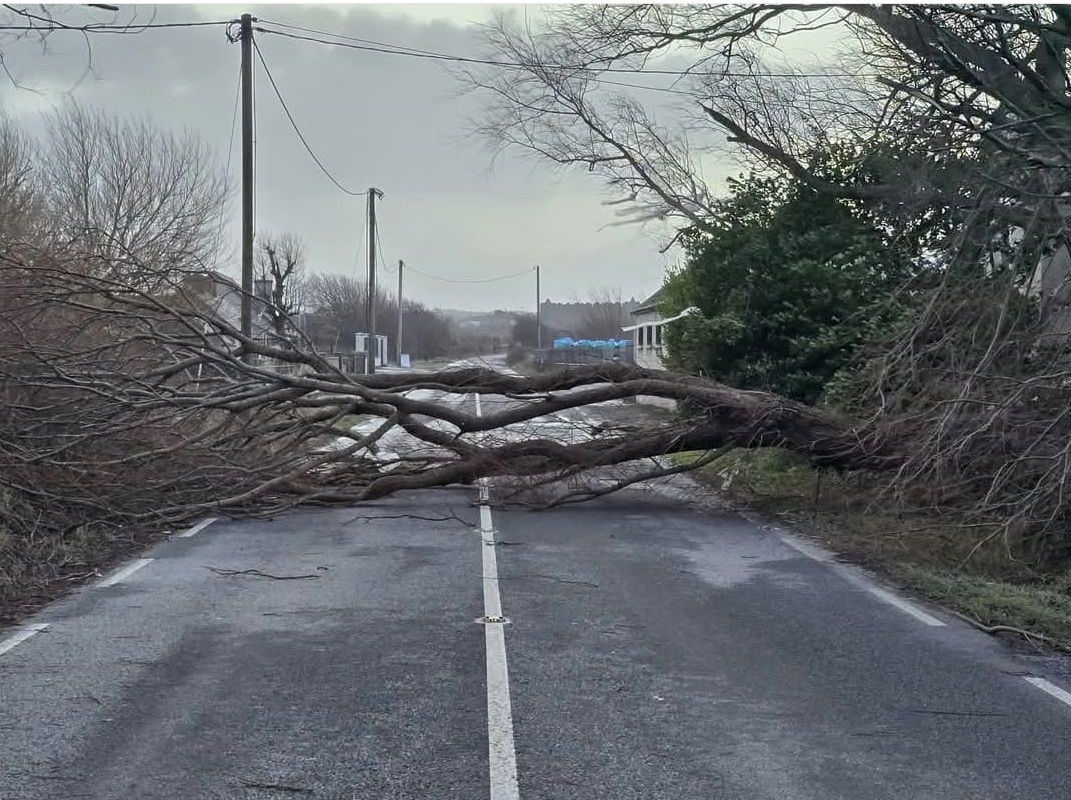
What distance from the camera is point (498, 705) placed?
20.8 feet

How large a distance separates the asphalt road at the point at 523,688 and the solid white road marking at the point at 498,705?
0.08 ft

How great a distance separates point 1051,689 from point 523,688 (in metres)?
3.03

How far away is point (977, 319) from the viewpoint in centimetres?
1341

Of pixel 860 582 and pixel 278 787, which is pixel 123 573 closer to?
pixel 278 787

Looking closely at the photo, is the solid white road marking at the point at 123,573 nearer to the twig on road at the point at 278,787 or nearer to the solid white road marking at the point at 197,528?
the solid white road marking at the point at 197,528

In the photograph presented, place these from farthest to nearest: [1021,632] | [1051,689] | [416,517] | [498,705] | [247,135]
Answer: [247,135] < [416,517] < [1021,632] < [1051,689] < [498,705]

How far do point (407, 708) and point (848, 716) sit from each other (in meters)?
2.30

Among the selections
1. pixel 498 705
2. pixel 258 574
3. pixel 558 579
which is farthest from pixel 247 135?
pixel 498 705

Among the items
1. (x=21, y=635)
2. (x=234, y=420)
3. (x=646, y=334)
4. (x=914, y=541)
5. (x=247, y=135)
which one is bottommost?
(x=21, y=635)

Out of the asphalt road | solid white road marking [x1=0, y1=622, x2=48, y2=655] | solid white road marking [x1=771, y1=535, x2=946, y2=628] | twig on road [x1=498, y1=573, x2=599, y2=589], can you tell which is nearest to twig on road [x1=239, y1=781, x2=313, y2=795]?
the asphalt road

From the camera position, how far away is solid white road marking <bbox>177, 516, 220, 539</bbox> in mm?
12477

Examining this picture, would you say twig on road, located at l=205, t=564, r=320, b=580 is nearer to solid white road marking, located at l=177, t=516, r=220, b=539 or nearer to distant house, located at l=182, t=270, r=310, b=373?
solid white road marking, located at l=177, t=516, r=220, b=539

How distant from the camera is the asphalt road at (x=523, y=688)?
17.3 feet

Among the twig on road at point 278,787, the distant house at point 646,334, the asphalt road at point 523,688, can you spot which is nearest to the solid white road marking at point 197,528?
the asphalt road at point 523,688
